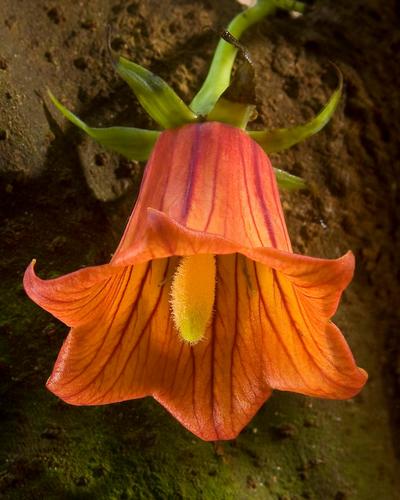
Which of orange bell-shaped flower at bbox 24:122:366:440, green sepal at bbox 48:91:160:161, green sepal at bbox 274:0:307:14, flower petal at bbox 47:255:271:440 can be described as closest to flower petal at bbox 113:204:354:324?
orange bell-shaped flower at bbox 24:122:366:440

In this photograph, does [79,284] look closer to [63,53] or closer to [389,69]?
[63,53]

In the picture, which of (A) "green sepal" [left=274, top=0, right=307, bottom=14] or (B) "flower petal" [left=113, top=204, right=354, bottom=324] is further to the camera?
(A) "green sepal" [left=274, top=0, right=307, bottom=14]

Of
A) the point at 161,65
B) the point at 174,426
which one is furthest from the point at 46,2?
the point at 174,426

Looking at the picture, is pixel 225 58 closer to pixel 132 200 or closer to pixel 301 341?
pixel 132 200

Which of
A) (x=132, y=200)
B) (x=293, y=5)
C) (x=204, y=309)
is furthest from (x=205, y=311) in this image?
(x=293, y=5)

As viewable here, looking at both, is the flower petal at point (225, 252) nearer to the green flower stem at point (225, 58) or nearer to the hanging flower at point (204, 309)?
the hanging flower at point (204, 309)

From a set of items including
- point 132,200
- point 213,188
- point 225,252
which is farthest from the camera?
point 132,200

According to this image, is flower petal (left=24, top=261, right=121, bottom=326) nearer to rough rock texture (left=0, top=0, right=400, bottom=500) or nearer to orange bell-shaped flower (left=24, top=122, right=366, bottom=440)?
orange bell-shaped flower (left=24, top=122, right=366, bottom=440)
